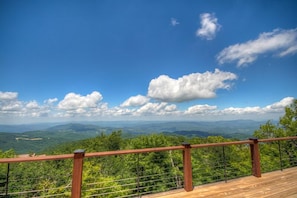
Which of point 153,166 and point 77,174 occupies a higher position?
point 77,174

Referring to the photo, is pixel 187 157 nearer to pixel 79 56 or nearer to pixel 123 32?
pixel 123 32

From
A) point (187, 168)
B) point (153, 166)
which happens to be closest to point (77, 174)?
point (187, 168)

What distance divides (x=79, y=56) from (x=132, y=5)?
1622cm

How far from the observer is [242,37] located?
984 centimetres

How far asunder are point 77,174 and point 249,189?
2.77 metres

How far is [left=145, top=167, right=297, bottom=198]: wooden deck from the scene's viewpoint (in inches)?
101

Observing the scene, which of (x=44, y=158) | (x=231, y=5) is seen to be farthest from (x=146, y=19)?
(x=44, y=158)

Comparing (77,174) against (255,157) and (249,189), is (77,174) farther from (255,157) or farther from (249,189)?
(255,157)

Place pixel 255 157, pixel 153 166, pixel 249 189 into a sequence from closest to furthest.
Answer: pixel 249 189
pixel 255 157
pixel 153 166

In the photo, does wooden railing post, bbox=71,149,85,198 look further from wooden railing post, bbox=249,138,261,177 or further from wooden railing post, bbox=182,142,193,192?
wooden railing post, bbox=249,138,261,177

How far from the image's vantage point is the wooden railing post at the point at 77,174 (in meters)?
2.08

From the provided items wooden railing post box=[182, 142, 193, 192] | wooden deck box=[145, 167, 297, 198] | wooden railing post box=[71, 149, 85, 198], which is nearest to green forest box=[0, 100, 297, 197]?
wooden deck box=[145, 167, 297, 198]

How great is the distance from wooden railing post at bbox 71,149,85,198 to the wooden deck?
1101 mm

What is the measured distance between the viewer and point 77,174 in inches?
83.3
